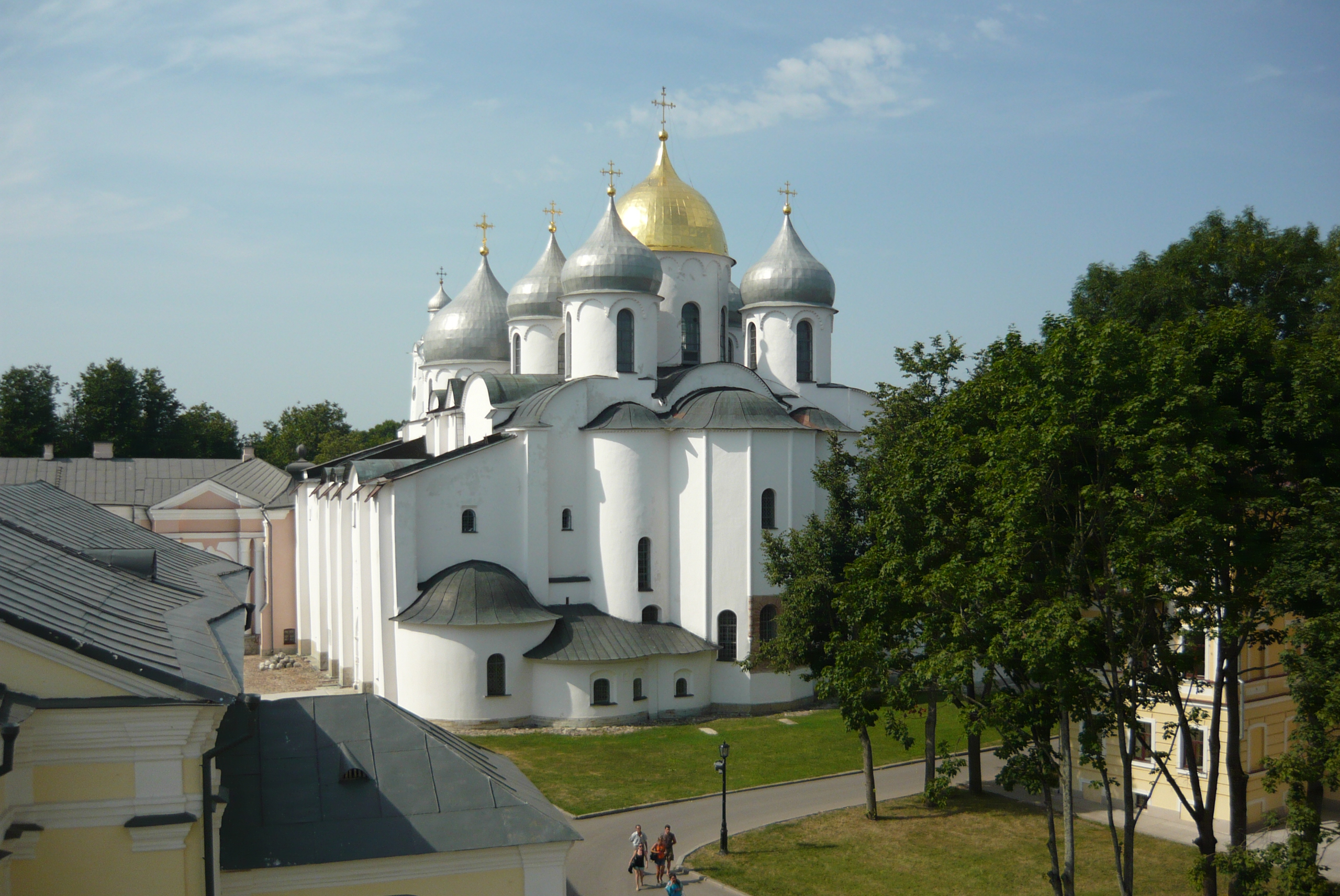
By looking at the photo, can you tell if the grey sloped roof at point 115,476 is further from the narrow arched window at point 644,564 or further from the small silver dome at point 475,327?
the narrow arched window at point 644,564

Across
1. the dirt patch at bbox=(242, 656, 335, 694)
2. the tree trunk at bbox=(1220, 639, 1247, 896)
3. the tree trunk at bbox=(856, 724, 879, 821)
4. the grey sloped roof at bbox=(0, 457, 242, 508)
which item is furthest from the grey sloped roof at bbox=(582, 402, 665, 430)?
the grey sloped roof at bbox=(0, 457, 242, 508)

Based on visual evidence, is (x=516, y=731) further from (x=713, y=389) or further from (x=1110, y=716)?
(x=1110, y=716)

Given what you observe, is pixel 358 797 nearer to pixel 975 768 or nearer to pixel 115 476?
pixel 975 768

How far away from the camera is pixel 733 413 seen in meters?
30.5

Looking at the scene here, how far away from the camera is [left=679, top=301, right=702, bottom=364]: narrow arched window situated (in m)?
36.5

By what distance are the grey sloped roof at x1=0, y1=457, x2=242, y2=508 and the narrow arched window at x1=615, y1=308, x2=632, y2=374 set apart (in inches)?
971

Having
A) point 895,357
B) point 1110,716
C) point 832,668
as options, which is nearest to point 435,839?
point 1110,716

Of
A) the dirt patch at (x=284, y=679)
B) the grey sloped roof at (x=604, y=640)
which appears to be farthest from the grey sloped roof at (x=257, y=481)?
the grey sloped roof at (x=604, y=640)

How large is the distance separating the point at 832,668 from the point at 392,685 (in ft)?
47.7

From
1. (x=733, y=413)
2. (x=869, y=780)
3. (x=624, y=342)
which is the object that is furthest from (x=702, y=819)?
(x=624, y=342)

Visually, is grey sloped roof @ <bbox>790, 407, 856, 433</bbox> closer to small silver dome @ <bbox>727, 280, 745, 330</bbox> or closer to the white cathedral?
the white cathedral

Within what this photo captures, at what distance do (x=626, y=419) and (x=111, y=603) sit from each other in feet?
69.8

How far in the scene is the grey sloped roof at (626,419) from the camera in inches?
1222

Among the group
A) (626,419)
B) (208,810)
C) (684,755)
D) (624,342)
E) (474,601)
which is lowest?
(684,755)
